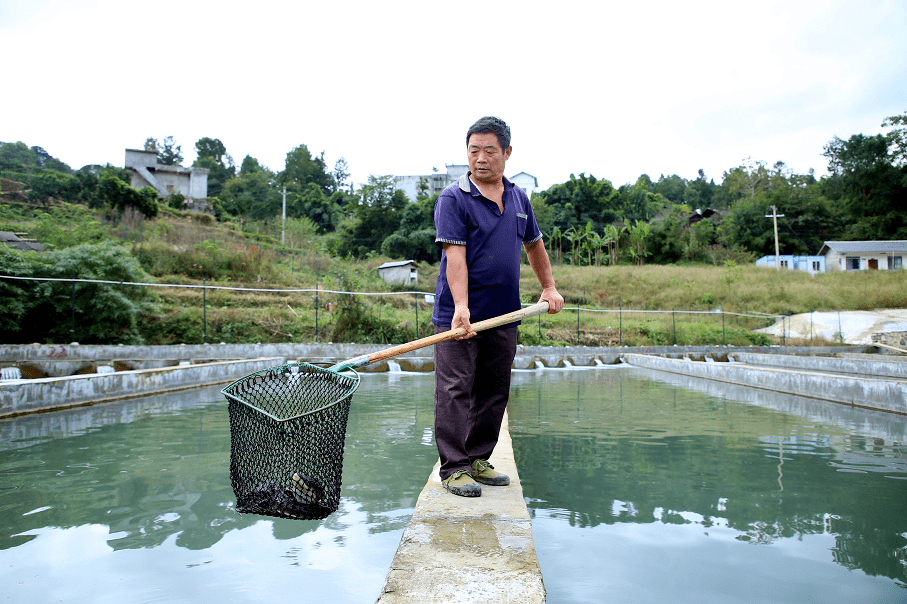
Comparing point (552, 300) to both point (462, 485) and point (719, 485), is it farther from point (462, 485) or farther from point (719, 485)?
point (719, 485)

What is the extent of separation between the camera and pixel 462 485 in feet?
7.18

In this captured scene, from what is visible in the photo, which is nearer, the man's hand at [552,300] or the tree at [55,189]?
the man's hand at [552,300]

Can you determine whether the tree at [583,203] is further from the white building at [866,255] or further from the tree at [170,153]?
the tree at [170,153]

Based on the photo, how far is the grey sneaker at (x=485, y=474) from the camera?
2359mm

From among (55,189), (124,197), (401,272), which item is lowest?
(401,272)

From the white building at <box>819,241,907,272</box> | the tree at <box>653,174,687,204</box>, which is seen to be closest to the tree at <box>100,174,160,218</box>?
the white building at <box>819,241,907,272</box>

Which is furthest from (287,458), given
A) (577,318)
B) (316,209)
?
(316,209)

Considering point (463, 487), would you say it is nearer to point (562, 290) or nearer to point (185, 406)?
point (185, 406)

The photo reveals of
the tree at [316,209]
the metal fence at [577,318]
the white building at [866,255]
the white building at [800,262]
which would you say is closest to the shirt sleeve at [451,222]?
the metal fence at [577,318]

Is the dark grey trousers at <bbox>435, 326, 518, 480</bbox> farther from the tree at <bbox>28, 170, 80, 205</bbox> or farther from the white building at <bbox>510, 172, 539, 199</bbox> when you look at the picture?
the white building at <bbox>510, 172, 539, 199</bbox>

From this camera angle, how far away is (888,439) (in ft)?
13.7

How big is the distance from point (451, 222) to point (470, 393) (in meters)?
0.73

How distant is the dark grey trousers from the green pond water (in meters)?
0.39

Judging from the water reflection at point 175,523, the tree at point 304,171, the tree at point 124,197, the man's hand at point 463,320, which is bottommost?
the water reflection at point 175,523
